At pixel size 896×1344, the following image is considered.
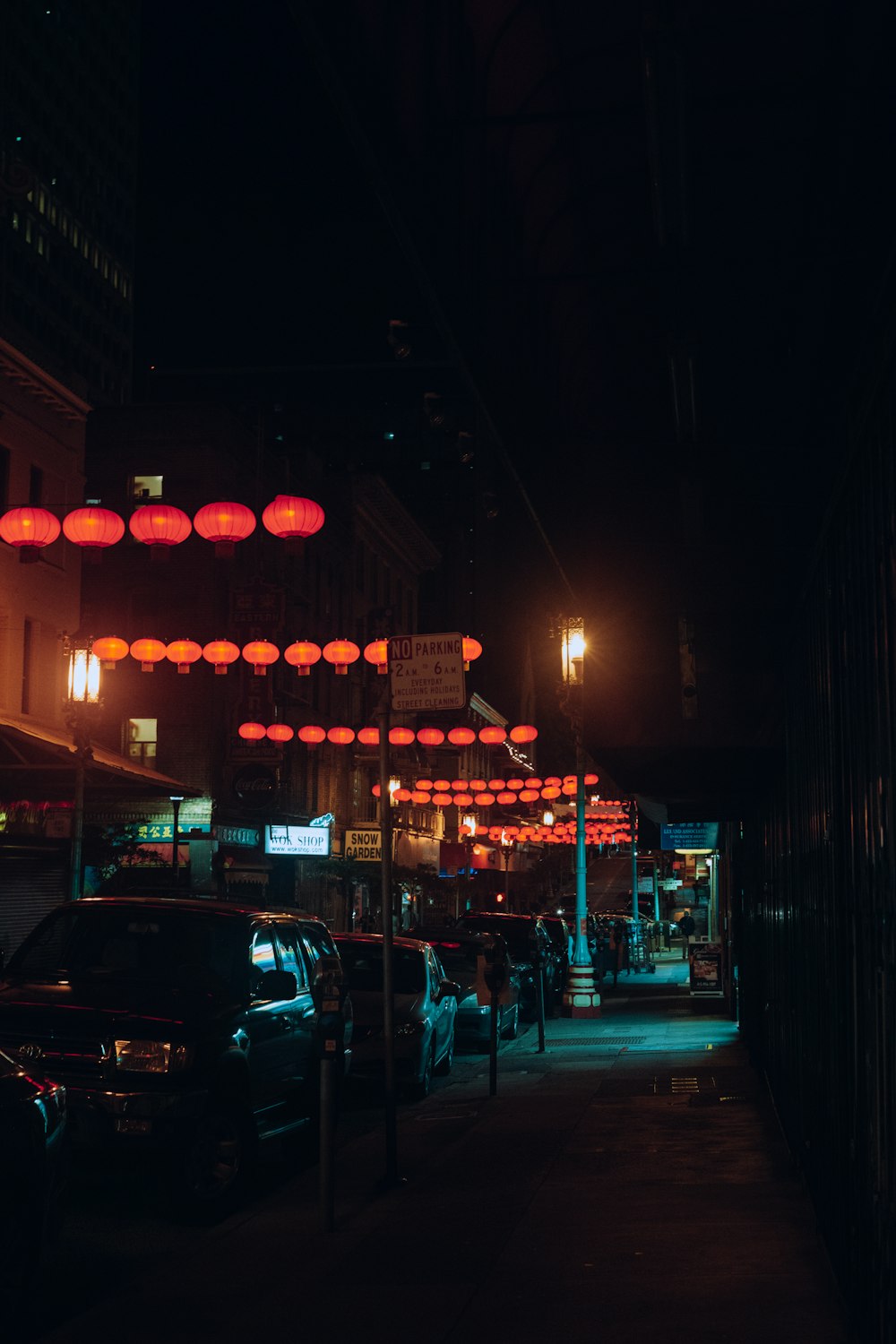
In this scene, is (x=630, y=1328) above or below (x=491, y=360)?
below

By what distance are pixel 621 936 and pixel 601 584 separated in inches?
1377

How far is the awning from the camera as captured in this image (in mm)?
24406

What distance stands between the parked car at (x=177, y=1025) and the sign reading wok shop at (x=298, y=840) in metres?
29.0

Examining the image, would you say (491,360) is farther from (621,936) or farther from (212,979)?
(621,936)

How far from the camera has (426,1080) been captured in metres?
17.1

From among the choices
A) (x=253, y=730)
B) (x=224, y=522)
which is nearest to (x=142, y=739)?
(x=253, y=730)

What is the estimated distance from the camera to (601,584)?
9984mm

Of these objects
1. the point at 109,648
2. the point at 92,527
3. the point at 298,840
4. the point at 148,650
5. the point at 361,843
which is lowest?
the point at 361,843

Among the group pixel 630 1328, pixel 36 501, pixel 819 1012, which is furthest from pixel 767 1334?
pixel 36 501

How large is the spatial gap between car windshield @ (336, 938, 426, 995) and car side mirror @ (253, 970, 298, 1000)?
17.8 ft

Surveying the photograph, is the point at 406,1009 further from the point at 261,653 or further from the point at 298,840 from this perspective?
the point at 298,840

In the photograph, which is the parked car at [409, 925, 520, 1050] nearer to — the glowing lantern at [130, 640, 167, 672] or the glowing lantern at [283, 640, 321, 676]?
the glowing lantern at [130, 640, 167, 672]

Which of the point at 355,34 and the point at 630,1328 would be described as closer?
A: the point at 355,34

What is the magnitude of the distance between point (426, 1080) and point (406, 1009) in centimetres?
88
